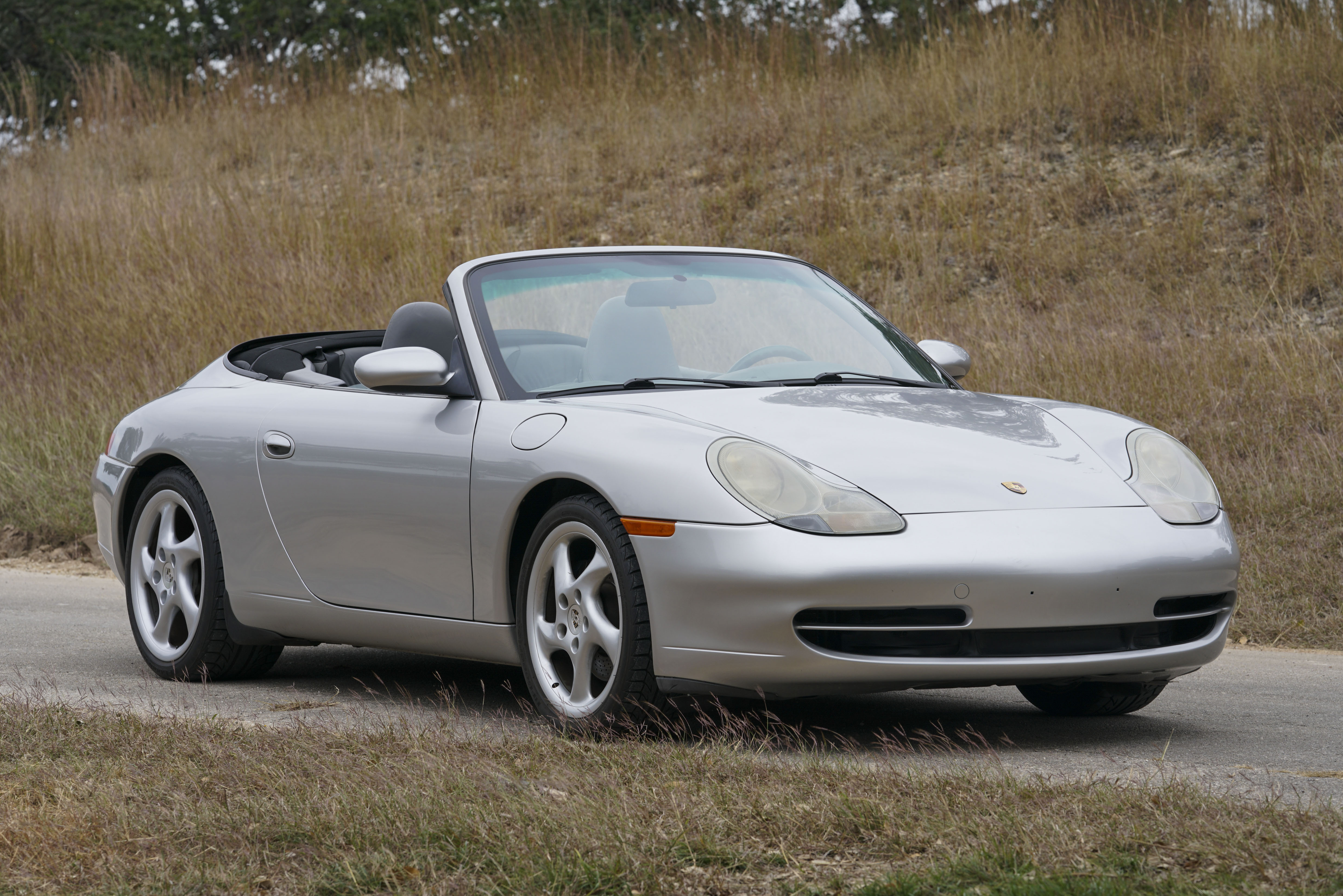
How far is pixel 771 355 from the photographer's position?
17.2 ft

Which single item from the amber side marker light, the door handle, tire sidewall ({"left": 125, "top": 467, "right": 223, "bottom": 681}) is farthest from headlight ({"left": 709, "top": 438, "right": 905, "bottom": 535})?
tire sidewall ({"left": 125, "top": 467, "right": 223, "bottom": 681})

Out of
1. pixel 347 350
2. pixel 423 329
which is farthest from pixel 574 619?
pixel 347 350

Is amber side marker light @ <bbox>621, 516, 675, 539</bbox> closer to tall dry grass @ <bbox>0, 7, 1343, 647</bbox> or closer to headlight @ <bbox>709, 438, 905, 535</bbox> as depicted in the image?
headlight @ <bbox>709, 438, 905, 535</bbox>

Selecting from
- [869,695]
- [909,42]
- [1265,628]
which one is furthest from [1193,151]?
[869,695]

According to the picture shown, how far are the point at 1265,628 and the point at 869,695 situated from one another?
7.65 ft

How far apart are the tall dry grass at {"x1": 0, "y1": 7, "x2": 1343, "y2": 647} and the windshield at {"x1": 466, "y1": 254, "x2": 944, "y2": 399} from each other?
3.55m

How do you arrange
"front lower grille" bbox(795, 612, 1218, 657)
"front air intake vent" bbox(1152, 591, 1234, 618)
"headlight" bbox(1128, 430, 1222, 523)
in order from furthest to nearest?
"headlight" bbox(1128, 430, 1222, 523) < "front air intake vent" bbox(1152, 591, 1234, 618) < "front lower grille" bbox(795, 612, 1218, 657)

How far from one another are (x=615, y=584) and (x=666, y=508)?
296 millimetres

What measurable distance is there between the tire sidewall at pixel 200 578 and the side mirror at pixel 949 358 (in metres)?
2.62

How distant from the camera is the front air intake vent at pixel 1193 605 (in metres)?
4.30

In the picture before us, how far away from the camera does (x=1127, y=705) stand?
4.95 m

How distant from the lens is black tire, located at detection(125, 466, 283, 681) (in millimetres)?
5711

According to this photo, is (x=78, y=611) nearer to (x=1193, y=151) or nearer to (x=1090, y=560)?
(x=1090, y=560)

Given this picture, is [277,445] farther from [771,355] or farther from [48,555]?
[48,555]
